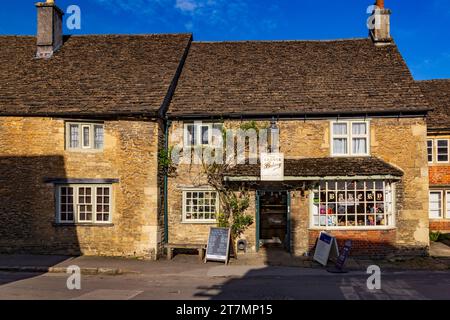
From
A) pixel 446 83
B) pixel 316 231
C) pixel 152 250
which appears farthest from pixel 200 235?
pixel 446 83

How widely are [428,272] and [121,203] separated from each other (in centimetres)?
1068

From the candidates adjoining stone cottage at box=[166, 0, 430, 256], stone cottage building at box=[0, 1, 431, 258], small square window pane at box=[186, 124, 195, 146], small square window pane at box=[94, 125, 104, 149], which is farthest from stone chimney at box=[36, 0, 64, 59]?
small square window pane at box=[186, 124, 195, 146]

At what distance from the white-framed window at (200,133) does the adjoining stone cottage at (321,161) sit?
0.04 meters

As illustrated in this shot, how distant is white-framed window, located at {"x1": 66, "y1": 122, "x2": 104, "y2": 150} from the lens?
48.6ft

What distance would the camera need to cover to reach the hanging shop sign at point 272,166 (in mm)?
14250

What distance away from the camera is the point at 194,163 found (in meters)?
15.5

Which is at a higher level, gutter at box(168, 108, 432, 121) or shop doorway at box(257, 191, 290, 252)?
gutter at box(168, 108, 432, 121)

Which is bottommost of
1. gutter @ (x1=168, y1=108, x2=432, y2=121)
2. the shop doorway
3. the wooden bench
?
the wooden bench

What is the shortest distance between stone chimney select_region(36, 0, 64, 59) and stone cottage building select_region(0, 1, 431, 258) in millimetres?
2310

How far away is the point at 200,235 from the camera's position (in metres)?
15.3

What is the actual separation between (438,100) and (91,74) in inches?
693

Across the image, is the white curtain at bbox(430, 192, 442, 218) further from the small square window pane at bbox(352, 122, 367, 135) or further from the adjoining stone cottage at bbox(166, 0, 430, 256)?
the small square window pane at bbox(352, 122, 367, 135)

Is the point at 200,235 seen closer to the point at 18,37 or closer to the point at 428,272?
the point at 428,272

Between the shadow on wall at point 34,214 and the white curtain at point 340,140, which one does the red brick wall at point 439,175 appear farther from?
the shadow on wall at point 34,214
